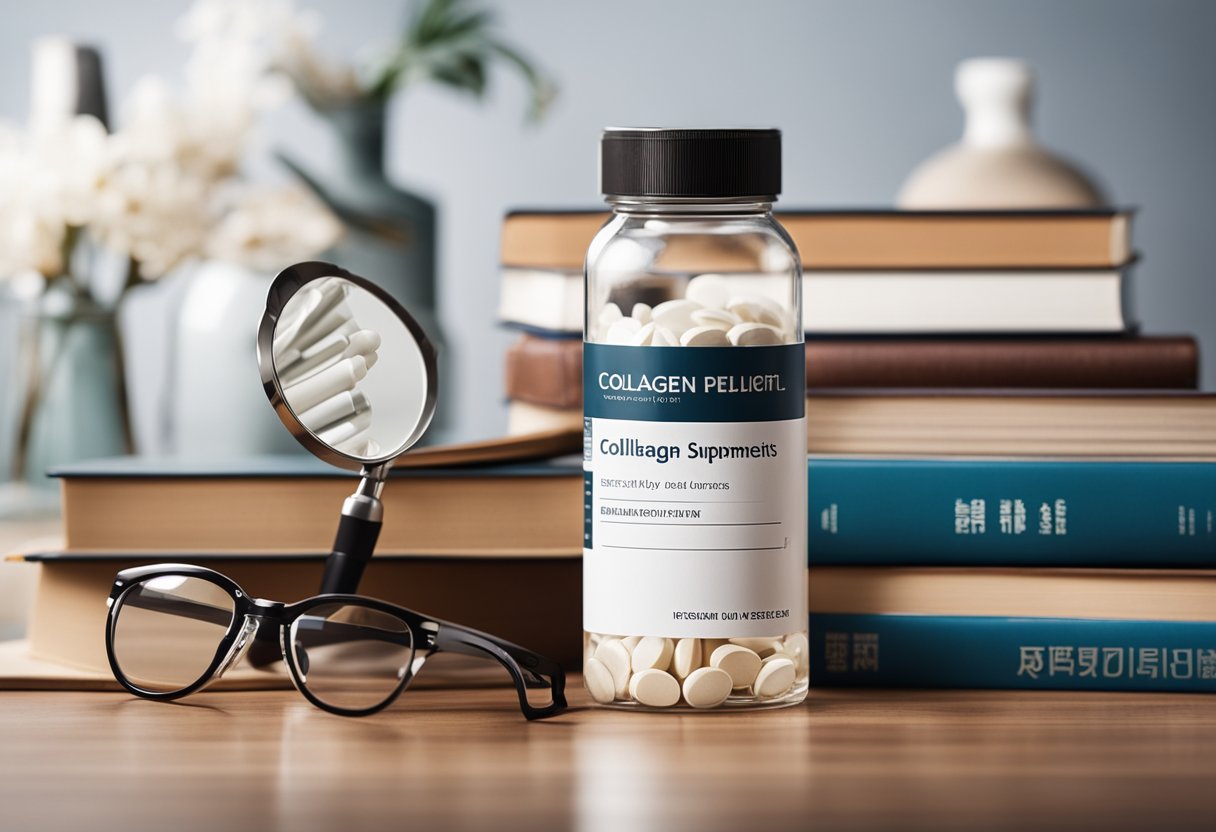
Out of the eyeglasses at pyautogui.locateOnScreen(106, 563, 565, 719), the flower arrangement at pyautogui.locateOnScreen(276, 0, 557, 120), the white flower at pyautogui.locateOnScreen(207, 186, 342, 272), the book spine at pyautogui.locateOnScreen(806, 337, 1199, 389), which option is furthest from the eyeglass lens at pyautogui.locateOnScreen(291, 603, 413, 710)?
the flower arrangement at pyautogui.locateOnScreen(276, 0, 557, 120)

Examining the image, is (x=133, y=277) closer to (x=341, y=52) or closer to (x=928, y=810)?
(x=341, y=52)

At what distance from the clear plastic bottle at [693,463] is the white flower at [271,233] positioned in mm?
430

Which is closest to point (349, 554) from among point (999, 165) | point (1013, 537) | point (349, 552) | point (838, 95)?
point (349, 552)

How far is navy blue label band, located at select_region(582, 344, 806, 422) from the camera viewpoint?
1.97 feet

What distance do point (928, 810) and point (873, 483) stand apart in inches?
7.7

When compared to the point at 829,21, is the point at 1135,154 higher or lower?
lower

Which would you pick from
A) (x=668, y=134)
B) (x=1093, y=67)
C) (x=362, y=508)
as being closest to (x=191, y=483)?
(x=362, y=508)

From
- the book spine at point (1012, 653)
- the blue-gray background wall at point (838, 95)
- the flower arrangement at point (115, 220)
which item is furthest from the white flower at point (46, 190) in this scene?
the book spine at point (1012, 653)

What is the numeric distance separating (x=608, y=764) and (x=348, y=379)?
22 centimetres

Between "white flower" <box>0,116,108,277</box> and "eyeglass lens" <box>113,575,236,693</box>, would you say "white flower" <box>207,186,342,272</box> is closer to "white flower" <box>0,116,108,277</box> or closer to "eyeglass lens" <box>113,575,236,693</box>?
"white flower" <box>0,116,108,277</box>

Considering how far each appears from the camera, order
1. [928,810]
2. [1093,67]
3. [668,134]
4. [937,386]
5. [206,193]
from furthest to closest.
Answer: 1. [1093,67]
2. [206,193]
3. [937,386]
4. [668,134]
5. [928,810]

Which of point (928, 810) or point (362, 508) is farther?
point (362, 508)

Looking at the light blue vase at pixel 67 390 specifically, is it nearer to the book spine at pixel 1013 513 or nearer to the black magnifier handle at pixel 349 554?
the black magnifier handle at pixel 349 554

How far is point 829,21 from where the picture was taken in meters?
1.31
